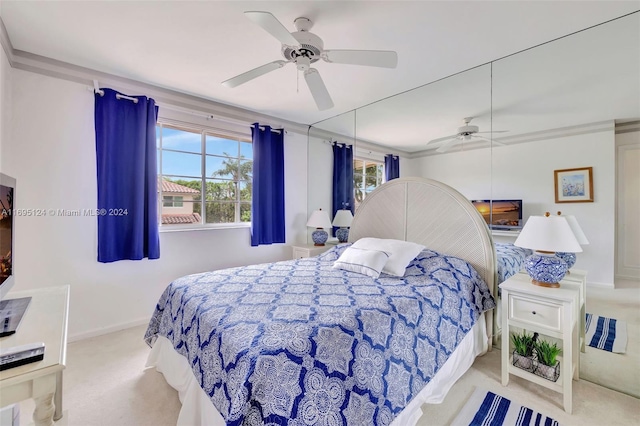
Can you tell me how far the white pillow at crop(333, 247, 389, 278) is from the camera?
2200 mm

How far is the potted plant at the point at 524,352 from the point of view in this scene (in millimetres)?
1903

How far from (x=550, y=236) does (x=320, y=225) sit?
2562mm

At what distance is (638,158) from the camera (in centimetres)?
174

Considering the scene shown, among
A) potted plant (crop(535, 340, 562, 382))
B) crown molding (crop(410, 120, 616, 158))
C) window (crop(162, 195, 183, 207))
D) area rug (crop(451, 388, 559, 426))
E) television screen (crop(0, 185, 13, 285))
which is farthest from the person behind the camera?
window (crop(162, 195, 183, 207))

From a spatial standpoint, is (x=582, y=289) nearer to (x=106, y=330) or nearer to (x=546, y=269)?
(x=546, y=269)

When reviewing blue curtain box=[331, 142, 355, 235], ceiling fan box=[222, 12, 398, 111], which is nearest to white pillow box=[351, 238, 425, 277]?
blue curtain box=[331, 142, 355, 235]

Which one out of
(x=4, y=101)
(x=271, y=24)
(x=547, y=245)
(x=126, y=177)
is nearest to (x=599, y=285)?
(x=547, y=245)

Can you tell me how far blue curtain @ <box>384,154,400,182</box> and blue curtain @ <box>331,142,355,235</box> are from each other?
58 centimetres

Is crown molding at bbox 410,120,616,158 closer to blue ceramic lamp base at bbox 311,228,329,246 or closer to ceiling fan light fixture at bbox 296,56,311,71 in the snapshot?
ceiling fan light fixture at bbox 296,56,311,71

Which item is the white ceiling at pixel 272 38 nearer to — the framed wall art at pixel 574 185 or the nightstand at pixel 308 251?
the framed wall art at pixel 574 185

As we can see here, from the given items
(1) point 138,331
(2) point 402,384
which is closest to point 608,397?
(2) point 402,384

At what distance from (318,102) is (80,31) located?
72.1 inches

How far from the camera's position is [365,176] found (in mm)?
3412

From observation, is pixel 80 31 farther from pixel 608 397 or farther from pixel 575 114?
pixel 608 397
